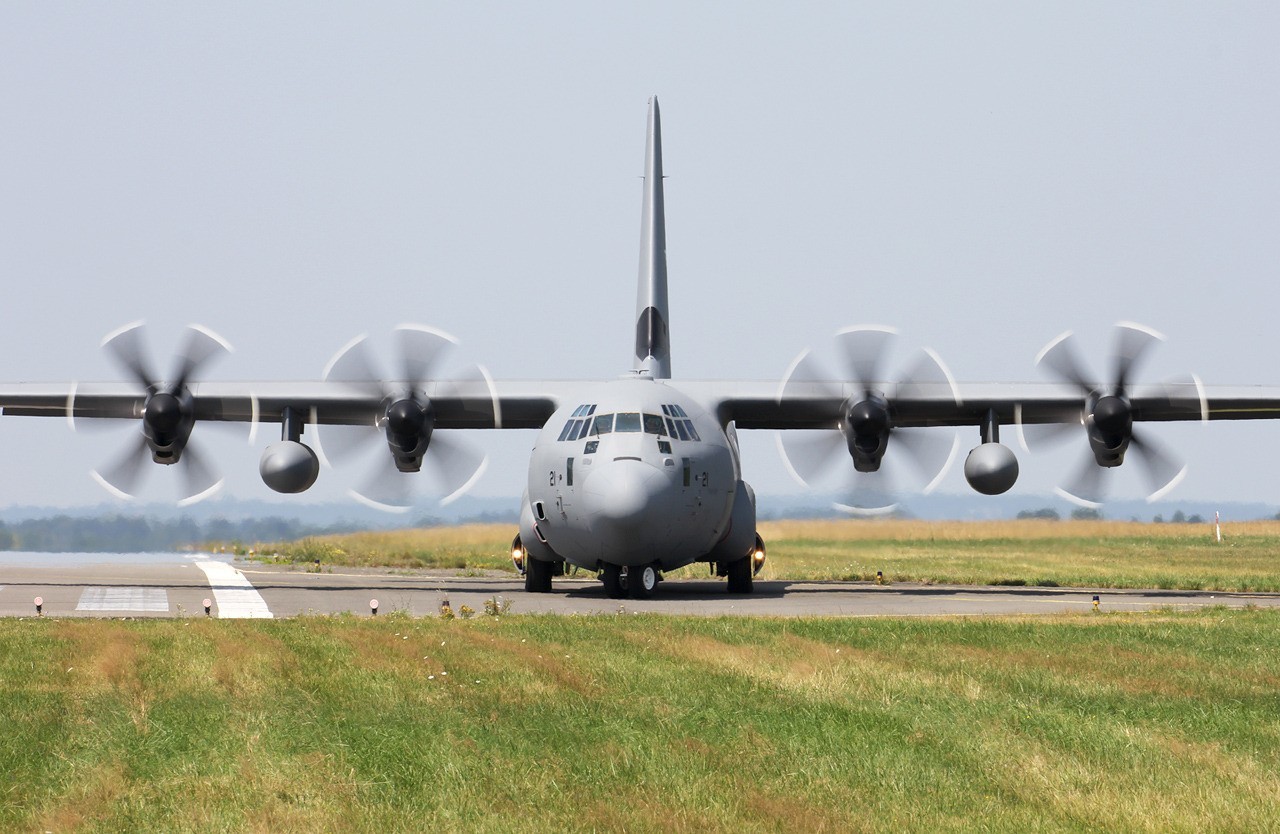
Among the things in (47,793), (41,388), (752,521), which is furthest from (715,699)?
(41,388)

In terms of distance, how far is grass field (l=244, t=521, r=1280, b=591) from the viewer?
123 feet

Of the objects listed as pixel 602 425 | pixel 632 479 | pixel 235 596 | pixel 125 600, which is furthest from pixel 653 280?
pixel 125 600

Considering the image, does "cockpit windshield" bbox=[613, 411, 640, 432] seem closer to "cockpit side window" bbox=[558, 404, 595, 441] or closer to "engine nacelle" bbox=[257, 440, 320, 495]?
"cockpit side window" bbox=[558, 404, 595, 441]

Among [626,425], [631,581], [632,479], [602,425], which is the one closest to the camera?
[632,479]

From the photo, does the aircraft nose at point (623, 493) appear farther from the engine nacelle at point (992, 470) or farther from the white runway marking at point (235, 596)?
the engine nacelle at point (992, 470)

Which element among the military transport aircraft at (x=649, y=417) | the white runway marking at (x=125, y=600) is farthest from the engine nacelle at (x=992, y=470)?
the white runway marking at (x=125, y=600)

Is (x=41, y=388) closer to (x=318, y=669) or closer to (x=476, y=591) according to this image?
(x=476, y=591)

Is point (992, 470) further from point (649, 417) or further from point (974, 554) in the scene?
point (974, 554)

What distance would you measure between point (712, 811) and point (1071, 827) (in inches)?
75.1

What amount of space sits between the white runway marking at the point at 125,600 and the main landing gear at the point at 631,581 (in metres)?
8.00

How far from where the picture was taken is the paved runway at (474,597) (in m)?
23.5

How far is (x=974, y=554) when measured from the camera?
50.6 metres

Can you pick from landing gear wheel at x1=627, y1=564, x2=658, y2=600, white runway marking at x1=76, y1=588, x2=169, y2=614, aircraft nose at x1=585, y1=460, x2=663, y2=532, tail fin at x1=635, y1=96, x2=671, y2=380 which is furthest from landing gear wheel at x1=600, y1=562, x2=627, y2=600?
white runway marking at x1=76, y1=588, x2=169, y2=614

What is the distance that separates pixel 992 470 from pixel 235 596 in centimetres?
1494
